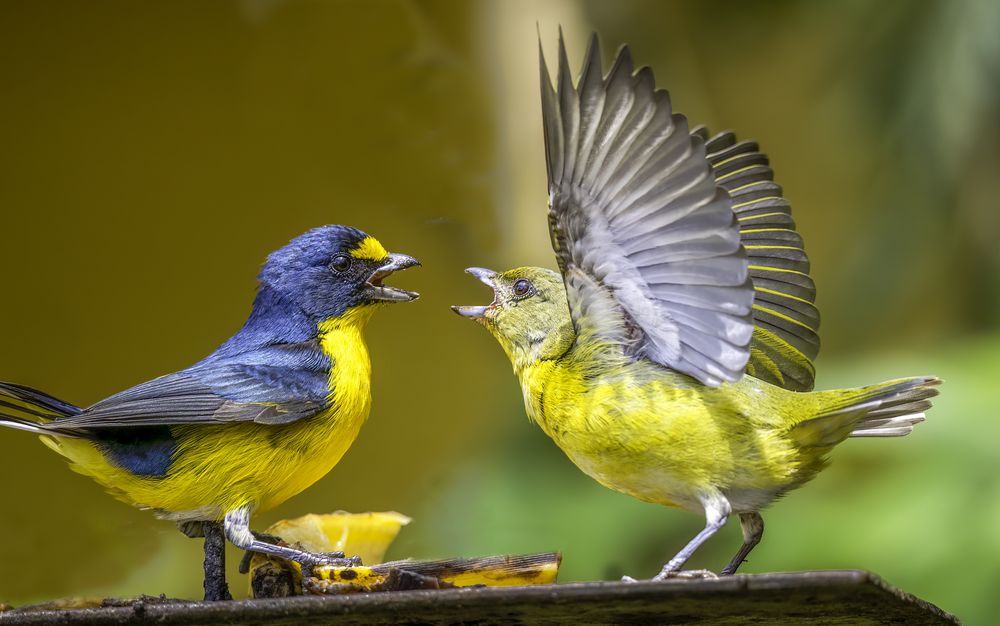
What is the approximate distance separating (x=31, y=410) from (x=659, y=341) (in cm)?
144

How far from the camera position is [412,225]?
15.3ft

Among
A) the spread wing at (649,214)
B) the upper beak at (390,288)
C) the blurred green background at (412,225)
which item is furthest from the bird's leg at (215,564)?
the blurred green background at (412,225)

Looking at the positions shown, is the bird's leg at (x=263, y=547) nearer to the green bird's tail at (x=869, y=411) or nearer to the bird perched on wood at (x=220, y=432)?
the bird perched on wood at (x=220, y=432)

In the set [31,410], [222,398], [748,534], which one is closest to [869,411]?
[748,534]

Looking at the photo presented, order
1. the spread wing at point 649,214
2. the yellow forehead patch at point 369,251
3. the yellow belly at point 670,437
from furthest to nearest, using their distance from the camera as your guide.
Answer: the yellow forehead patch at point 369,251
the yellow belly at point 670,437
the spread wing at point 649,214

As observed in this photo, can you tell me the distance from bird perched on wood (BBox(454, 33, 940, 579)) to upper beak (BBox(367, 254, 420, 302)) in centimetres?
38

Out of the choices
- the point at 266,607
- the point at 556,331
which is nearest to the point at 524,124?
the point at 556,331

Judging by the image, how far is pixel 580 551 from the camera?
5.18 meters

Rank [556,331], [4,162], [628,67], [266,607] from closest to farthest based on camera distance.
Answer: [266,607]
[628,67]
[556,331]
[4,162]

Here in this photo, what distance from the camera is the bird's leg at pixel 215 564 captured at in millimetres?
2520

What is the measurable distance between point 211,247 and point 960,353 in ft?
11.8

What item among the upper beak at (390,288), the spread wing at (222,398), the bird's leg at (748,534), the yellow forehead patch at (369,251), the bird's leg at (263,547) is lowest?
the bird's leg at (748,534)

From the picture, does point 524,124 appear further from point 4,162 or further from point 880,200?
point 4,162

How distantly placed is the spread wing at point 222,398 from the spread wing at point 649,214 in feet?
2.25
